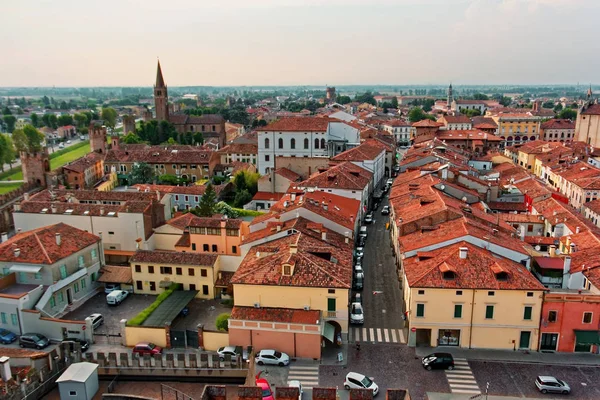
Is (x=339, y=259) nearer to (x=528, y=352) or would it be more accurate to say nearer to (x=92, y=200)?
(x=528, y=352)

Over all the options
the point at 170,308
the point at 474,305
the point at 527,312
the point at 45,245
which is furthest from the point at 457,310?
the point at 45,245

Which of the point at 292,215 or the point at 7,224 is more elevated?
the point at 292,215

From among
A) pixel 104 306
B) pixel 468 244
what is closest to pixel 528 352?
pixel 468 244

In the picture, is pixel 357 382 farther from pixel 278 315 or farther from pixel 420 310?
pixel 420 310

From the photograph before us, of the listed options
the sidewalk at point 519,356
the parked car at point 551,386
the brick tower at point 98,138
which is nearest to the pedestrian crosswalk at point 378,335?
the sidewalk at point 519,356

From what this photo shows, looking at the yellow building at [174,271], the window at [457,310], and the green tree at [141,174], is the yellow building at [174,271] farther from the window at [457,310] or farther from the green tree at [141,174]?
the green tree at [141,174]

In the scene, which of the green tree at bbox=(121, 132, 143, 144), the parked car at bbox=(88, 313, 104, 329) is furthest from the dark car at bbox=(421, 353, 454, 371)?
the green tree at bbox=(121, 132, 143, 144)
